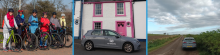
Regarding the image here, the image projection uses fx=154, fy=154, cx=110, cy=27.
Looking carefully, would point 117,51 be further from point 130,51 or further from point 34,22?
point 34,22

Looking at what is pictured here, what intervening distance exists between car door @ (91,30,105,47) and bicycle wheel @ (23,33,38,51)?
4.66 m

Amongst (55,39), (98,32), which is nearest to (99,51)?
(98,32)

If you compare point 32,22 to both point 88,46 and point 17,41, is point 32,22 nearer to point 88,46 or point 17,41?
point 17,41

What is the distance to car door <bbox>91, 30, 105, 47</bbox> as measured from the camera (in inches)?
104

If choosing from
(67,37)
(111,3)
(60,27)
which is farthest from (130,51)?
(60,27)

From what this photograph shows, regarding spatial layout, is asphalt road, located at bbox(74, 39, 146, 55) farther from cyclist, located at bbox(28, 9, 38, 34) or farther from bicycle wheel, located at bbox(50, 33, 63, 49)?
cyclist, located at bbox(28, 9, 38, 34)

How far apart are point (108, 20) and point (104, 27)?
5.5 inches

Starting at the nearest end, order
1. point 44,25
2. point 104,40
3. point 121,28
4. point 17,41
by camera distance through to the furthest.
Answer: point 121,28, point 104,40, point 44,25, point 17,41

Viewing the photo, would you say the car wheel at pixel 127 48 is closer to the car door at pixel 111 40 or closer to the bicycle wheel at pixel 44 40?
the car door at pixel 111 40

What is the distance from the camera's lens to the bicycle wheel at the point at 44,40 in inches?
264

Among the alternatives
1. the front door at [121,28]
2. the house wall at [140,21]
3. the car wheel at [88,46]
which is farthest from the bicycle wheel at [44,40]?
the house wall at [140,21]

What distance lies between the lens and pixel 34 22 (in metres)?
6.64

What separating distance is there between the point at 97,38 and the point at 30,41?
16.9 feet

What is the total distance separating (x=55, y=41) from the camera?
6.76 metres
